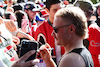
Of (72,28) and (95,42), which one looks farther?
(95,42)

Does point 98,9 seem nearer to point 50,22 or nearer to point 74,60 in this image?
point 50,22

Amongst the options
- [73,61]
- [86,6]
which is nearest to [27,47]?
[73,61]

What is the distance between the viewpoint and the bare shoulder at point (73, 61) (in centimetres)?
159

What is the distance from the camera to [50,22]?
10.4ft

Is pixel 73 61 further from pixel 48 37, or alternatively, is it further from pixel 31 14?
pixel 31 14

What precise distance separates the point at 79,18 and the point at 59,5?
153 centimetres

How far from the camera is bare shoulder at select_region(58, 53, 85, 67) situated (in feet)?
5.22

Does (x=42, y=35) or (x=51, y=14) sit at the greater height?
(x=51, y=14)

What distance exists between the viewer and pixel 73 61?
5.24 feet

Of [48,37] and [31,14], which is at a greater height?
[31,14]

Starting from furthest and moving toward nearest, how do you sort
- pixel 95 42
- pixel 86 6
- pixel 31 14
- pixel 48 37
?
pixel 31 14 → pixel 86 6 → pixel 95 42 → pixel 48 37

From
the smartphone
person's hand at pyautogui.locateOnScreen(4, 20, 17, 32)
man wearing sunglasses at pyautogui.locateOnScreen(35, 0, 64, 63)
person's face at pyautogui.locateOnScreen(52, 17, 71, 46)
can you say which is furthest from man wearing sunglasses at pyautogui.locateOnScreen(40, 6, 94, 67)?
person's hand at pyautogui.locateOnScreen(4, 20, 17, 32)

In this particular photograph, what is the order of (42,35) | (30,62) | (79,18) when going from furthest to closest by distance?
(42,35)
(79,18)
(30,62)

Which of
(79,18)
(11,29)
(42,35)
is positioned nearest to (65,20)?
(79,18)
